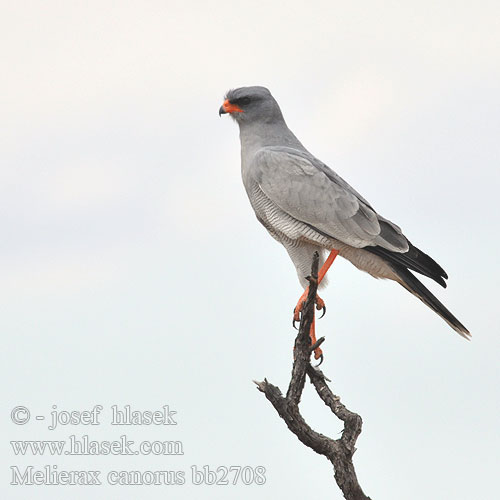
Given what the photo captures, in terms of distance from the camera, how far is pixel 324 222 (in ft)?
36.7

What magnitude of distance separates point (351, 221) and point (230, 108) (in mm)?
2172

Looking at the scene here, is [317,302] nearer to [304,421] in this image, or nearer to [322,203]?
[322,203]

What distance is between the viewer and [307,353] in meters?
9.81

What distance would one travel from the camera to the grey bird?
11.0 meters

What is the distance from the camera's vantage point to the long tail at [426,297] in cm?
1084

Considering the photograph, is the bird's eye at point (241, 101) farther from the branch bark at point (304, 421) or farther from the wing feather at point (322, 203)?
the branch bark at point (304, 421)

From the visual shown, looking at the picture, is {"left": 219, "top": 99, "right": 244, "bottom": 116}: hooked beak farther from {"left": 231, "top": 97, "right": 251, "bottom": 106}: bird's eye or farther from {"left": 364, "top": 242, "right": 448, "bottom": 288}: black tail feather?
{"left": 364, "top": 242, "right": 448, "bottom": 288}: black tail feather

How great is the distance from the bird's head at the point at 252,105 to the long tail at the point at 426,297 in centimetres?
243

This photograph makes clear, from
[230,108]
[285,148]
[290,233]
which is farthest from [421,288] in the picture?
[230,108]

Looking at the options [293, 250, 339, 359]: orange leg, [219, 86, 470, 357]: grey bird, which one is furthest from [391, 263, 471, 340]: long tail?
[293, 250, 339, 359]: orange leg

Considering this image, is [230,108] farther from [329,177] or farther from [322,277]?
[322,277]

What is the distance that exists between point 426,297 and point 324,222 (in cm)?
139

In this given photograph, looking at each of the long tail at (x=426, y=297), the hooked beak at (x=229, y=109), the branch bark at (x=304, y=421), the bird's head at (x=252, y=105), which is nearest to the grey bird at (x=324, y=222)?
the long tail at (x=426, y=297)

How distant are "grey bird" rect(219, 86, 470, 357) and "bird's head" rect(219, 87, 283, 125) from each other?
0.49 meters
